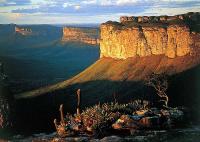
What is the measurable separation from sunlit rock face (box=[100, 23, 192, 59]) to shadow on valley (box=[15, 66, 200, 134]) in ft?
49.9

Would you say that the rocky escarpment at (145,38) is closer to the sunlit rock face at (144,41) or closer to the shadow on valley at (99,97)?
the sunlit rock face at (144,41)

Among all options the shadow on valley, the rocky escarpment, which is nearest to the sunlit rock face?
the rocky escarpment

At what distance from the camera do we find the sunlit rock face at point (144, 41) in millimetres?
154125

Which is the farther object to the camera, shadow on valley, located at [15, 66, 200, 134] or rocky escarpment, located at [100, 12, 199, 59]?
rocky escarpment, located at [100, 12, 199, 59]

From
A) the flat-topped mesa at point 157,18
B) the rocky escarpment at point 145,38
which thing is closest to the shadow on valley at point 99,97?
the rocky escarpment at point 145,38

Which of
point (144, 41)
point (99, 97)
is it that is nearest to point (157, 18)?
point (144, 41)

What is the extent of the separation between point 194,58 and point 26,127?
5080 centimetres

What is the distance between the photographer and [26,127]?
117062 millimetres

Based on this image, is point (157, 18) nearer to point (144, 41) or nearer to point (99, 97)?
point (144, 41)

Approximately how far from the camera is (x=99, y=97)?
14612cm

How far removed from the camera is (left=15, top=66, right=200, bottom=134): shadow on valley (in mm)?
118525

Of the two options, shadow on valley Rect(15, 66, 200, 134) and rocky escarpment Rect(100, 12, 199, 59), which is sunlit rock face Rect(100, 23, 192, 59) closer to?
rocky escarpment Rect(100, 12, 199, 59)

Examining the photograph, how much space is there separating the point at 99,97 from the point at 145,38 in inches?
1183

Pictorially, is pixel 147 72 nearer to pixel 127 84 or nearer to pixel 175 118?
pixel 127 84
